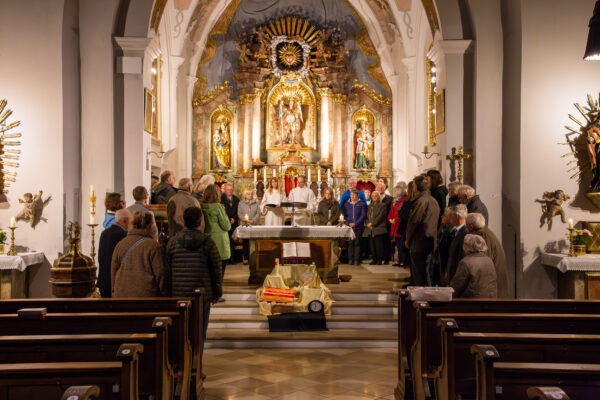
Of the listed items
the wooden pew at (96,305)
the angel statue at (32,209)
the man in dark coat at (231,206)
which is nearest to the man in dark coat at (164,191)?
the angel statue at (32,209)

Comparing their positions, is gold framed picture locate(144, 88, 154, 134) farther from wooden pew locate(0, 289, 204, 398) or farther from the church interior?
wooden pew locate(0, 289, 204, 398)

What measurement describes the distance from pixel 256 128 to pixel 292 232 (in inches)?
302

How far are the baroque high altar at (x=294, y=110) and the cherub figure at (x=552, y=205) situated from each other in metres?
8.14

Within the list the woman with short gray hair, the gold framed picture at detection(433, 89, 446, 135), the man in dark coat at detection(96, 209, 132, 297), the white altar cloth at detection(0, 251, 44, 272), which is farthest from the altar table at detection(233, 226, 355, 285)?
the woman with short gray hair

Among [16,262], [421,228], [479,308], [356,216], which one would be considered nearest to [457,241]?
[479,308]

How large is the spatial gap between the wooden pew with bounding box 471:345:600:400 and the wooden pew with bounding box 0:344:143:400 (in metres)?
1.55

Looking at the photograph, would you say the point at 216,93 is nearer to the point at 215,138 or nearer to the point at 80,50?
the point at 215,138

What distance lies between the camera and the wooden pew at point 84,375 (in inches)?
100

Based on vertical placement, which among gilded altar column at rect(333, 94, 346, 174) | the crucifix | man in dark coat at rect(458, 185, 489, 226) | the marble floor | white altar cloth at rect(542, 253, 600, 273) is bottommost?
the marble floor

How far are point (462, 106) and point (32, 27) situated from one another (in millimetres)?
5720

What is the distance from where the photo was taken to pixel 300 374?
17.9 ft

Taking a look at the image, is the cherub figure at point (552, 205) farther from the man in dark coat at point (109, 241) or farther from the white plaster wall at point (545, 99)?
the man in dark coat at point (109, 241)

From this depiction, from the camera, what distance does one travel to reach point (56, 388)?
293 cm

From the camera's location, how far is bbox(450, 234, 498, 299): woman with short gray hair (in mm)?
4812
